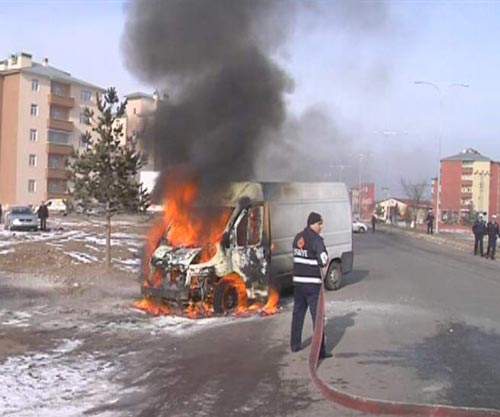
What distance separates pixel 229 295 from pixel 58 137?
6323 cm

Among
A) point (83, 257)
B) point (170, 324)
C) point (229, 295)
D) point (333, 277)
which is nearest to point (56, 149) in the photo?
point (83, 257)

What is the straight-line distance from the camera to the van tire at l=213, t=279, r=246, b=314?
9695 mm

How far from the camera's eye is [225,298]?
9.88m

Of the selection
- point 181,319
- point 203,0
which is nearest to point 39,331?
point 181,319

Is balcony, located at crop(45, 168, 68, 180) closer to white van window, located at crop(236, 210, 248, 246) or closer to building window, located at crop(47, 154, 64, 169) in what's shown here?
building window, located at crop(47, 154, 64, 169)

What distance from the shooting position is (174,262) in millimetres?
9672

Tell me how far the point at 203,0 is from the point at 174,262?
4574mm

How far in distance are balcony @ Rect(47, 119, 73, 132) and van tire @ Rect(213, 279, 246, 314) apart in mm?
62121

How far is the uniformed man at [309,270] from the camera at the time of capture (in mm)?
6996

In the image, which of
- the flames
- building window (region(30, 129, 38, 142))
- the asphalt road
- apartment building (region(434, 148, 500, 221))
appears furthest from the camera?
apartment building (region(434, 148, 500, 221))

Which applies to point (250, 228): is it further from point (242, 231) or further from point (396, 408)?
point (396, 408)

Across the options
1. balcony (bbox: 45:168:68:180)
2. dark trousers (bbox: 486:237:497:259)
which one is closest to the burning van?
dark trousers (bbox: 486:237:497:259)

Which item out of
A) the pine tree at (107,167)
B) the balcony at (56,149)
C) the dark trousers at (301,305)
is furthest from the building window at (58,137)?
the dark trousers at (301,305)

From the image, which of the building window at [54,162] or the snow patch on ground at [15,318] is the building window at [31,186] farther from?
the snow patch on ground at [15,318]
